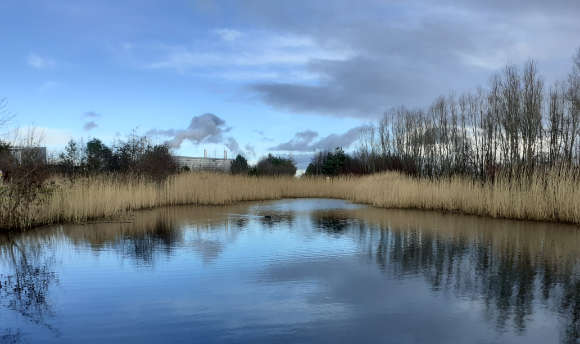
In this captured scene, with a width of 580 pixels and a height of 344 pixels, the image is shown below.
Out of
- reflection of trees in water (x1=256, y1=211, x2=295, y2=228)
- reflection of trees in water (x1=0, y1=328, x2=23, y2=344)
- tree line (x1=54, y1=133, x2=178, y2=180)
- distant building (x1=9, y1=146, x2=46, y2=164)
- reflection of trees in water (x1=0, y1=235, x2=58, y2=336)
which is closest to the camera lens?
reflection of trees in water (x1=0, y1=328, x2=23, y2=344)

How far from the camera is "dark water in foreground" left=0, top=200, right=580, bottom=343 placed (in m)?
3.21

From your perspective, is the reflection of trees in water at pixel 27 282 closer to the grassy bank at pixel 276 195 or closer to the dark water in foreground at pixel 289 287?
the dark water in foreground at pixel 289 287

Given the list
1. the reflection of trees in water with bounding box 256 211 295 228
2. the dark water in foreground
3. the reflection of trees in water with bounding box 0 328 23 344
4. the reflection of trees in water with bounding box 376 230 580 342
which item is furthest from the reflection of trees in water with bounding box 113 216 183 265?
the reflection of trees in water with bounding box 376 230 580 342

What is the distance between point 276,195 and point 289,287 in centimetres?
1477

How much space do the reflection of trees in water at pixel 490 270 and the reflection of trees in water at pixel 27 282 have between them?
11.5 feet

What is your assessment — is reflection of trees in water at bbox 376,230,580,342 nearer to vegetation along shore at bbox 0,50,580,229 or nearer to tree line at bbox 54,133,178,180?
vegetation along shore at bbox 0,50,580,229

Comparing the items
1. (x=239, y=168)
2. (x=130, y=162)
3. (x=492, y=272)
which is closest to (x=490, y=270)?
(x=492, y=272)

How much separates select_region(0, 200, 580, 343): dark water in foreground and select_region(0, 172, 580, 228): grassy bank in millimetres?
1703

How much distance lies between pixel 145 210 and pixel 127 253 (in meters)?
6.62

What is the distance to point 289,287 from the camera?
429 centimetres

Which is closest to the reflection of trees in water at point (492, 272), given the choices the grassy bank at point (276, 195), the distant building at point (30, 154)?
the grassy bank at point (276, 195)

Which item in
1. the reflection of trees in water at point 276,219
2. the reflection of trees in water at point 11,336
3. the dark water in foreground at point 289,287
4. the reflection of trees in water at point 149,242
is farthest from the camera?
the reflection of trees in water at point 276,219

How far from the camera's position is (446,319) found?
345cm

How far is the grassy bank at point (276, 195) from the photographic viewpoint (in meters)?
9.40
